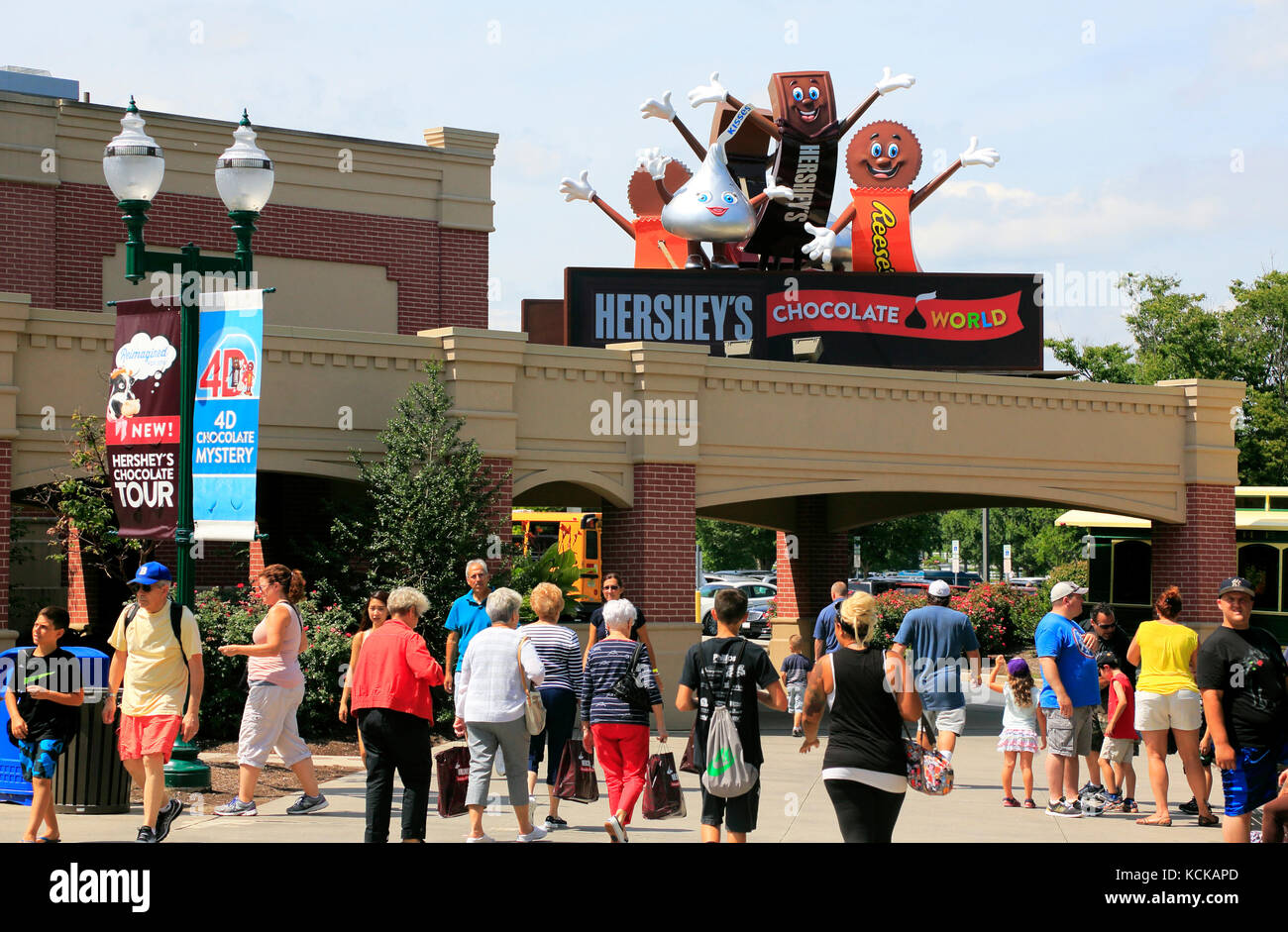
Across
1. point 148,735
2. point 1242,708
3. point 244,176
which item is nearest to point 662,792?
point 148,735

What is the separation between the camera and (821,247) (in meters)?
24.5

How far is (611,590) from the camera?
1366 centimetres

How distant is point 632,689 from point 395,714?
1.55 m

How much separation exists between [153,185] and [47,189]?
10.3 metres

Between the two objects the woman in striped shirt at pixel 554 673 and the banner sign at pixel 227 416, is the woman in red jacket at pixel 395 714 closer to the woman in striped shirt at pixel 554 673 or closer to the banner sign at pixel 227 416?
the woman in striped shirt at pixel 554 673

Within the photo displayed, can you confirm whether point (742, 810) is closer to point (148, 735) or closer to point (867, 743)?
point (867, 743)

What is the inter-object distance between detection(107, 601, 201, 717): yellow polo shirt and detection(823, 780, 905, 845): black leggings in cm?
465

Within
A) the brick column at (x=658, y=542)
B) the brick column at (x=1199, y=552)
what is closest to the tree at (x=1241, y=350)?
the brick column at (x=1199, y=552)

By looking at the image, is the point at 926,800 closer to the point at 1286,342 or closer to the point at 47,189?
the point at 47,189

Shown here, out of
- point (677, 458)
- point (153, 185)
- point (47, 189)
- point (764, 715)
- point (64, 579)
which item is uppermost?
point (47, 189)

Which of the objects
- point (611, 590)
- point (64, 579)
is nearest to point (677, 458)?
point (611, 590)

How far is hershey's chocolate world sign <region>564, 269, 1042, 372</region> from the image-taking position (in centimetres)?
2248
